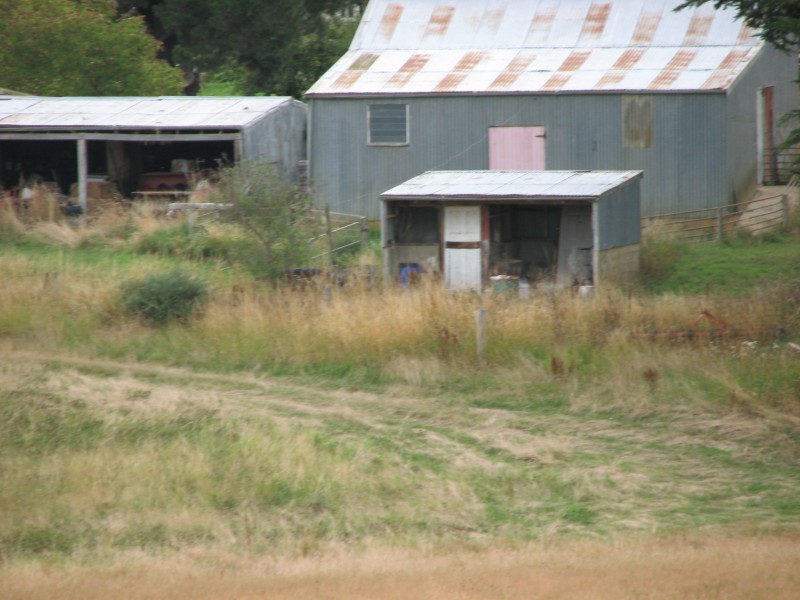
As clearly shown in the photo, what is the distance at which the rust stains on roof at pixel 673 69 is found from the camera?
26.6 m

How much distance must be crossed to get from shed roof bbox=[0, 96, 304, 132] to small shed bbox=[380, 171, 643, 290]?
352 inches

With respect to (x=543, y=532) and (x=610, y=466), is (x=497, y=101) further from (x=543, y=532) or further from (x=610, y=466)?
(x=543, y=532)

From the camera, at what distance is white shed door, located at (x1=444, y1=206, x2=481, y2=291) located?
784 inches

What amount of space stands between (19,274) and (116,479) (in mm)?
9438

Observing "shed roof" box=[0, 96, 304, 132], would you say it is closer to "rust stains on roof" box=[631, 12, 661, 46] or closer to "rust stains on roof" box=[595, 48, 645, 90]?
"rust stains on roof" box=[595, 48, 645, 90]

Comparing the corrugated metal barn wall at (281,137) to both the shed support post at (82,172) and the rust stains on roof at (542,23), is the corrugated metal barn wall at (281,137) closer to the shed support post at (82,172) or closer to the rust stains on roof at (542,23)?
the shed support post at (82,172)

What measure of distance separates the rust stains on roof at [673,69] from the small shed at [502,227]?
7.08 m

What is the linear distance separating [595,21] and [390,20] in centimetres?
564

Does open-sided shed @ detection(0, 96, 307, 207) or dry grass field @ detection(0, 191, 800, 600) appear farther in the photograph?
open-sided shed @ detection(0, 96, 307, 207)

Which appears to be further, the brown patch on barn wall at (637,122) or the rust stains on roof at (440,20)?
the rust stains on roof at (440,20)

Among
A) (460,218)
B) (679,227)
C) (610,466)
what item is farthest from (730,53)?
(610,466)

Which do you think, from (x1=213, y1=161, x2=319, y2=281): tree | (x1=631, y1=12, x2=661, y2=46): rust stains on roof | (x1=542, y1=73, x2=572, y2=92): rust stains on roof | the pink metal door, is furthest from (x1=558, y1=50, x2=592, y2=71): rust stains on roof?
(x1=213, y1=161, x2=319, y2=281): tree

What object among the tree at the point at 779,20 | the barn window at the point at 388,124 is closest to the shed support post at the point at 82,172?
the barn window at the point at 388,124

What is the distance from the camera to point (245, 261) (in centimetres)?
2003
